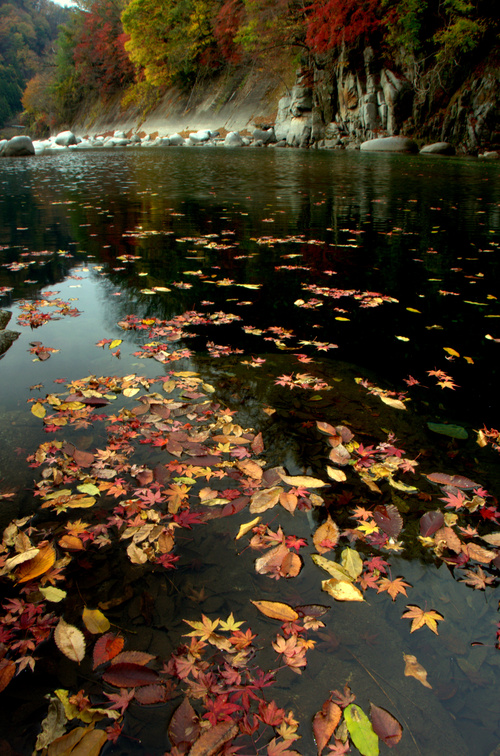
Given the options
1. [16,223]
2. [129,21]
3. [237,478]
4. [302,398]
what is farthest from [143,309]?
[129,21]

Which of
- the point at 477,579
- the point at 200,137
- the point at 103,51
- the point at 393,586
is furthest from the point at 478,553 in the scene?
the point at 103,51

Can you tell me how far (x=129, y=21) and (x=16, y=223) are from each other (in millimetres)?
46470

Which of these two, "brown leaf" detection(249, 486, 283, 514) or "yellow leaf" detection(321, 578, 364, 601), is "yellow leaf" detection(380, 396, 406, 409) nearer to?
"brown leaf" detection(249, 486, 283, 514)

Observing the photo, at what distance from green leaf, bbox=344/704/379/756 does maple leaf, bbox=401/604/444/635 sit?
1.00 feet

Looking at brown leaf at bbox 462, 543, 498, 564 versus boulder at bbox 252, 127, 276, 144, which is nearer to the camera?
brown leaf at bbox 462, 543, 498, 564

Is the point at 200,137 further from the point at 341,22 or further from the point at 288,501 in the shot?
the point at 288,501

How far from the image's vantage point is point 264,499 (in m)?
1.78

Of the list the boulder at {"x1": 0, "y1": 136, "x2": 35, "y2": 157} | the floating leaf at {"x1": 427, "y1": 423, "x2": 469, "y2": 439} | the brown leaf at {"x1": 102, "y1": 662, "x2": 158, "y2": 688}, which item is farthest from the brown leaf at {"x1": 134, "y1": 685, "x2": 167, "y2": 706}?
the boulder at {"x1": 0, "y1": 136, "x2": 35, "y2": 157}

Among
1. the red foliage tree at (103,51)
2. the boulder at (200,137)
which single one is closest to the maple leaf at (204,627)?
the boulder at (200,137)

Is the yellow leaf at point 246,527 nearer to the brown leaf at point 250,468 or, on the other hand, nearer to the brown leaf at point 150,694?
the brown leaf at point 250,468

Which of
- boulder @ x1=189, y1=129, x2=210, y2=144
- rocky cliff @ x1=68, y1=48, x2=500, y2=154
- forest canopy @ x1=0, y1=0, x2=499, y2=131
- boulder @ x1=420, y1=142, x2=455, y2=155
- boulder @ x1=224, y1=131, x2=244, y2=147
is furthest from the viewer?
boulder @ x1=189, y1=129, x2=210, y2=144

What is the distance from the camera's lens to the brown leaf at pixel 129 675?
45.7 inches

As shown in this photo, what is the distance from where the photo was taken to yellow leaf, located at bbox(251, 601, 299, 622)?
133cm

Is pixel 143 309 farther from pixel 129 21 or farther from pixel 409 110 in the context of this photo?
pixel 129 21
